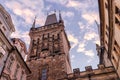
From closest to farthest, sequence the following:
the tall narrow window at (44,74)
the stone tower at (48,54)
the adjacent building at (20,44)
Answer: the adjacent building at (20,44) → the tall narrow window at (44,74) → the stone tower at (48,54)

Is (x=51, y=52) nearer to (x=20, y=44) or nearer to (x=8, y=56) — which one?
(x=20, y=44)

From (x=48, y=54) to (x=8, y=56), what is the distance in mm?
14360

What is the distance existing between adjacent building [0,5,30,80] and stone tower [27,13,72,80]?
8.22 meters

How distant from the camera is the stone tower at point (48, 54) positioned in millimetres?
30078

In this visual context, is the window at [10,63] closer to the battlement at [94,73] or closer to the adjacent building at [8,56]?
the adjacent building at [8,56]

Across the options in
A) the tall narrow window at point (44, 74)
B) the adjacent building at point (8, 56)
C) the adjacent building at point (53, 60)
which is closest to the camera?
the adjacent building at point (8, 56)

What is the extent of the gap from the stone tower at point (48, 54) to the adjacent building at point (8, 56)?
8.22 meters

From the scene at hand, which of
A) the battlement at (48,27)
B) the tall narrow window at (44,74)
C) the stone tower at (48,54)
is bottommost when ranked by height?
the tall narrow window at (44,74)

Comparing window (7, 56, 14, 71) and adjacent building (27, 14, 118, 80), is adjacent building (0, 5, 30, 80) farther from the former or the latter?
adjacent building (27, 14, 118, 80)

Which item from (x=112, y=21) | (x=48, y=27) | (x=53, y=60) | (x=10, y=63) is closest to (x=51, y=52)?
(x=53, y=60)

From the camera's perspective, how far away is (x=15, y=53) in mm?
20469

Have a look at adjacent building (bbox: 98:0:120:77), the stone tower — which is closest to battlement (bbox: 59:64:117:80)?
the stone tower

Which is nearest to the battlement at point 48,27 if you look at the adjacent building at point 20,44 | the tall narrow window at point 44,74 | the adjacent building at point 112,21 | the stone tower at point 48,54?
the stone tower at point 48,54

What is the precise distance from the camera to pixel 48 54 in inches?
1304
